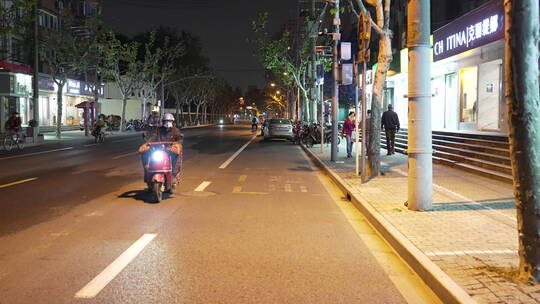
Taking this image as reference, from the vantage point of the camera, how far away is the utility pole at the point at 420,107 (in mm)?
8477

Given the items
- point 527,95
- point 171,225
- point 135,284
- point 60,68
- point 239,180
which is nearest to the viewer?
point 527,95

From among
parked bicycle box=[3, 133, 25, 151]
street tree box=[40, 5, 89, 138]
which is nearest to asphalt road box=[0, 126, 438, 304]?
parked bicycle box=[3, 133, 25, 151]

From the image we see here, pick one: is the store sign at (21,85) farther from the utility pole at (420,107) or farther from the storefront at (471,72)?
the utility pole at (420,107)

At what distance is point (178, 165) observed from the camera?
11086 millimetres

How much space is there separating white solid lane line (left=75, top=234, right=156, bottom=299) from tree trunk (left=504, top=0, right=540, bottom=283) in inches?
155

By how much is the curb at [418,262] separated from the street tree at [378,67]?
13.3 feet

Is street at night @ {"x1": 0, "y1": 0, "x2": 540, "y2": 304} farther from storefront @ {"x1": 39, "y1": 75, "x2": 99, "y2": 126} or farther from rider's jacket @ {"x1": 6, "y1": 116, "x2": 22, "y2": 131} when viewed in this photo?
storefront @ {"x1": 39, "y1": 75, "x2": 99, "y2": 126}

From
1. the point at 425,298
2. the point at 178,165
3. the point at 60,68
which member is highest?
the point at 60,68

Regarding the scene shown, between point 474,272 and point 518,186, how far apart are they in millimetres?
937

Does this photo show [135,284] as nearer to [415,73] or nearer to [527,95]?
[527,95]

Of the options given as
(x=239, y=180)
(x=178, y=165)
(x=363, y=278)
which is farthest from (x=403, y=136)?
(x=363, y=278)

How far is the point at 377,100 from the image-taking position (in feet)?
43.2

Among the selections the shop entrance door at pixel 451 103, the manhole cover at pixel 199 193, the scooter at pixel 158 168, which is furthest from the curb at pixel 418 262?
the shop entrance door at pixel 451 103

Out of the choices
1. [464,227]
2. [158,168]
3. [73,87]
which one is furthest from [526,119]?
[73,87]
